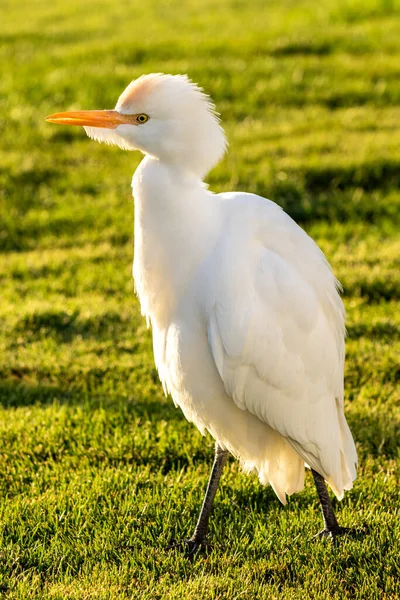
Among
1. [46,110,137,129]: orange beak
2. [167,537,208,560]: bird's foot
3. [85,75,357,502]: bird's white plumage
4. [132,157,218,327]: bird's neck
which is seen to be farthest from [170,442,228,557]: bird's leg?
[46,110,137,129]: orange beak

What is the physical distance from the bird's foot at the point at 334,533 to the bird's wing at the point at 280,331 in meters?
0.18

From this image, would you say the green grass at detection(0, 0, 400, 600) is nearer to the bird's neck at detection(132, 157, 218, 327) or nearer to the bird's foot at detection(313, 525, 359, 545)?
the bird's foot at detection(313, 525, 359, 545)

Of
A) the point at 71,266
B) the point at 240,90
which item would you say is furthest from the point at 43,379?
the point at 240,90

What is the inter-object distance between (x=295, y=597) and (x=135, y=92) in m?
2.10

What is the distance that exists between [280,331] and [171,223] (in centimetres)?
64

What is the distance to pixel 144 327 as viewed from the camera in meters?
→ 6.30

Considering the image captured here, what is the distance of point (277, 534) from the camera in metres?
3.88

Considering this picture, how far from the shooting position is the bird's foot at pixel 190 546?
3.81m

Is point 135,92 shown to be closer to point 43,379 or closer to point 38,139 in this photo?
point 43,379

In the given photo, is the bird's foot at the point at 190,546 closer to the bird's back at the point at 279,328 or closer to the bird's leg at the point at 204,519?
the bird's leg at the point at 204,519

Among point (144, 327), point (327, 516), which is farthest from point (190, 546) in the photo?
point (144, 327)

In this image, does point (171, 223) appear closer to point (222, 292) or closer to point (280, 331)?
point (222, 292)

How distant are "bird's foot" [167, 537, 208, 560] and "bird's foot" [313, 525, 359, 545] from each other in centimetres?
50

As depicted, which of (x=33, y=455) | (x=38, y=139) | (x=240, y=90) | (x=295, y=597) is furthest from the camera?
(x=240, y=90)
